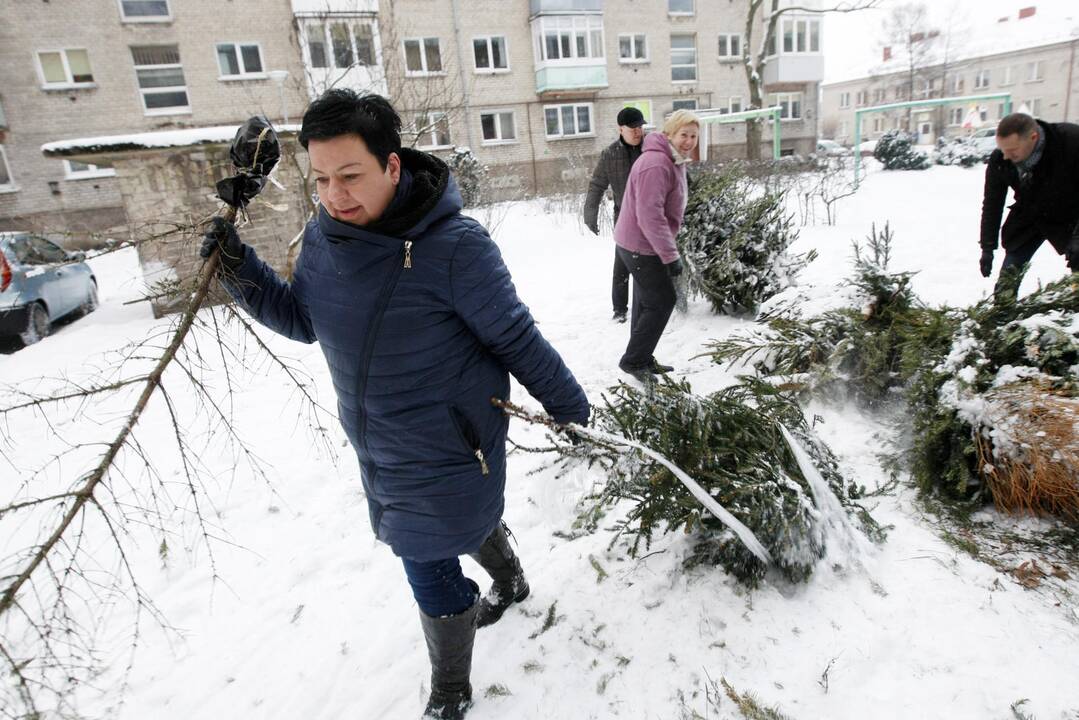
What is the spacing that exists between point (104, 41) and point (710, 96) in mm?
25409

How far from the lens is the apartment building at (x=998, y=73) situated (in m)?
37.7

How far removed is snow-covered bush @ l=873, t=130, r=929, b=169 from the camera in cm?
1698

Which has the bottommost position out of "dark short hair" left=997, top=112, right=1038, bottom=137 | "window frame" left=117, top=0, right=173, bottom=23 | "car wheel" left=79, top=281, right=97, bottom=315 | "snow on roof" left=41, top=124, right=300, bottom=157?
"car wheel" left=79, top=281, right=97, bottom=315

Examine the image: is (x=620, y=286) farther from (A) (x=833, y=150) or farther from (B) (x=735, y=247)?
(A) (x=833, y=150)

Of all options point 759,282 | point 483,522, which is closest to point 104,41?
point 759,282

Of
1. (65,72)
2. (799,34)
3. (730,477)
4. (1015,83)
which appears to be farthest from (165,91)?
(1015,83)

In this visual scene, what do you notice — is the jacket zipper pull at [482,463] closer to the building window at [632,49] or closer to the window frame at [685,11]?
the building window at [632,49]

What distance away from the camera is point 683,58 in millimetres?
29016

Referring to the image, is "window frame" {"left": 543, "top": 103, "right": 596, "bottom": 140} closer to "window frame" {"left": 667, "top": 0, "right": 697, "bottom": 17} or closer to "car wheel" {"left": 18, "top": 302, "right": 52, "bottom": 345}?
"window frame" {"left": 667, "top": 0, "right": 697, "bottom": 17}

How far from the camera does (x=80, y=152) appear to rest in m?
6.55

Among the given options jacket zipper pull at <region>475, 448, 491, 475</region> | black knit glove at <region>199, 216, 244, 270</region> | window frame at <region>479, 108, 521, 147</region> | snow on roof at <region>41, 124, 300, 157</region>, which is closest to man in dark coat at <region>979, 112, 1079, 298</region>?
jacket zipper pull at <region>475, 448, 491, 475</region>

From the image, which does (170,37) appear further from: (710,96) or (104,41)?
(710,96)

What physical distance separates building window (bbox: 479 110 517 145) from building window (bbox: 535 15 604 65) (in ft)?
9.14

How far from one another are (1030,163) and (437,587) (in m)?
4.68
